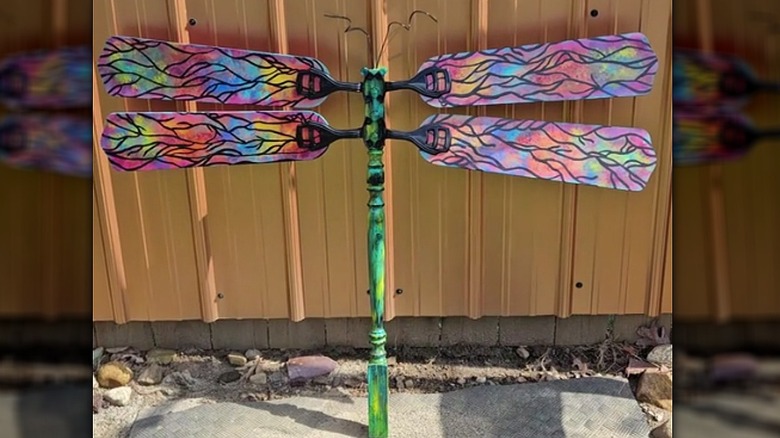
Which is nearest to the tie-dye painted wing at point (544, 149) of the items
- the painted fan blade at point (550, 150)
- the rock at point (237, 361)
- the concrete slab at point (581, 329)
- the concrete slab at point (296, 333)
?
the painted fan blade at point (550, 150)

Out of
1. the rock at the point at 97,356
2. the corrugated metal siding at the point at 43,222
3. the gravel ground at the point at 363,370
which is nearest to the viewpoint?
the corrugated metal siding at the point at 43,222

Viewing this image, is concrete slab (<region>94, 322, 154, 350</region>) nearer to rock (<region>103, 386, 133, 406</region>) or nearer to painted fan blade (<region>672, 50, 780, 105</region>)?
rock (<region>103, 386, 133, 406</region>)

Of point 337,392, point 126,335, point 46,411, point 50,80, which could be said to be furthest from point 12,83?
point 126,335

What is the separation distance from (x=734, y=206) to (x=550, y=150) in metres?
1.77

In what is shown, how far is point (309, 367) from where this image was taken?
2598 mm

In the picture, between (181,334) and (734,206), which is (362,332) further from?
(734,206)

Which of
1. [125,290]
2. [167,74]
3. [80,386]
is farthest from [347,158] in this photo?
[80,386]

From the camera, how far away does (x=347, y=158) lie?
244cm

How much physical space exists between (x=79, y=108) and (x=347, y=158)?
2143 millimetres

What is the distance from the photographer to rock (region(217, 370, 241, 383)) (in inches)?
102

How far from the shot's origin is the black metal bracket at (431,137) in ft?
6.70

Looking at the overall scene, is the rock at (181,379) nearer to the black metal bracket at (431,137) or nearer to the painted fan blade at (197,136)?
the painted fan blade at (197,136)

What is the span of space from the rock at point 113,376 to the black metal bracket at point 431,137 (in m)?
1.53

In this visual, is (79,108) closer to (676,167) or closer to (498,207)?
(676,167)
